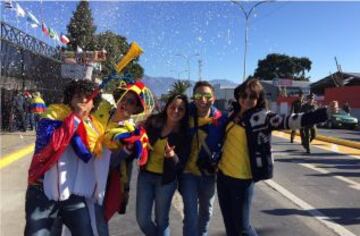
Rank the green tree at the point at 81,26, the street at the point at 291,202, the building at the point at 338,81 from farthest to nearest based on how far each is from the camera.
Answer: the building at the point at 338,81, the green tree at the point at 81,26, the street at the point at 291,202

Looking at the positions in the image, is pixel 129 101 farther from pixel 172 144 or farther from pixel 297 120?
pixel 297 120

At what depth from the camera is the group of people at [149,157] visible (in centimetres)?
379

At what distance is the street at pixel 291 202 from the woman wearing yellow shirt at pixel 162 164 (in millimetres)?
1705

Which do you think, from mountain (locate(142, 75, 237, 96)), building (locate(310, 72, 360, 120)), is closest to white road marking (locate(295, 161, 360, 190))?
mountain (locate(142, 75, 237, 96))

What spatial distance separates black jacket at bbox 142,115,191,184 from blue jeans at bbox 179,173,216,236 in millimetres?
146

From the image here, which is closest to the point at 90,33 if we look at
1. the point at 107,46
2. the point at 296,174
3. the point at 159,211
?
the point at 107,46

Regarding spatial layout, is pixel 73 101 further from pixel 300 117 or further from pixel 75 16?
pixel 75 16

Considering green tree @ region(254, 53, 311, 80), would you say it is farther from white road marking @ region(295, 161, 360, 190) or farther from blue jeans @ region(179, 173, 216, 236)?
blue jeans @ region(179, 173, 216, 236)

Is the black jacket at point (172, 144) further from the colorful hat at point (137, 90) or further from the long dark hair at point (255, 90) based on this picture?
the long dark hair at point (255, 90)

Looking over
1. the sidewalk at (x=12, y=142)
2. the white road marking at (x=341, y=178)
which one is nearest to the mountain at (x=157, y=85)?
the white road marking at (x=341, y=178)

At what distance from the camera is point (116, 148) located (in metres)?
4.02

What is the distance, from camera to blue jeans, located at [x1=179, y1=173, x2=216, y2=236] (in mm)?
4816

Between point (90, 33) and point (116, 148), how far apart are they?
5746 centimetres

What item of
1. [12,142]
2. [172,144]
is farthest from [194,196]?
[12,142]
